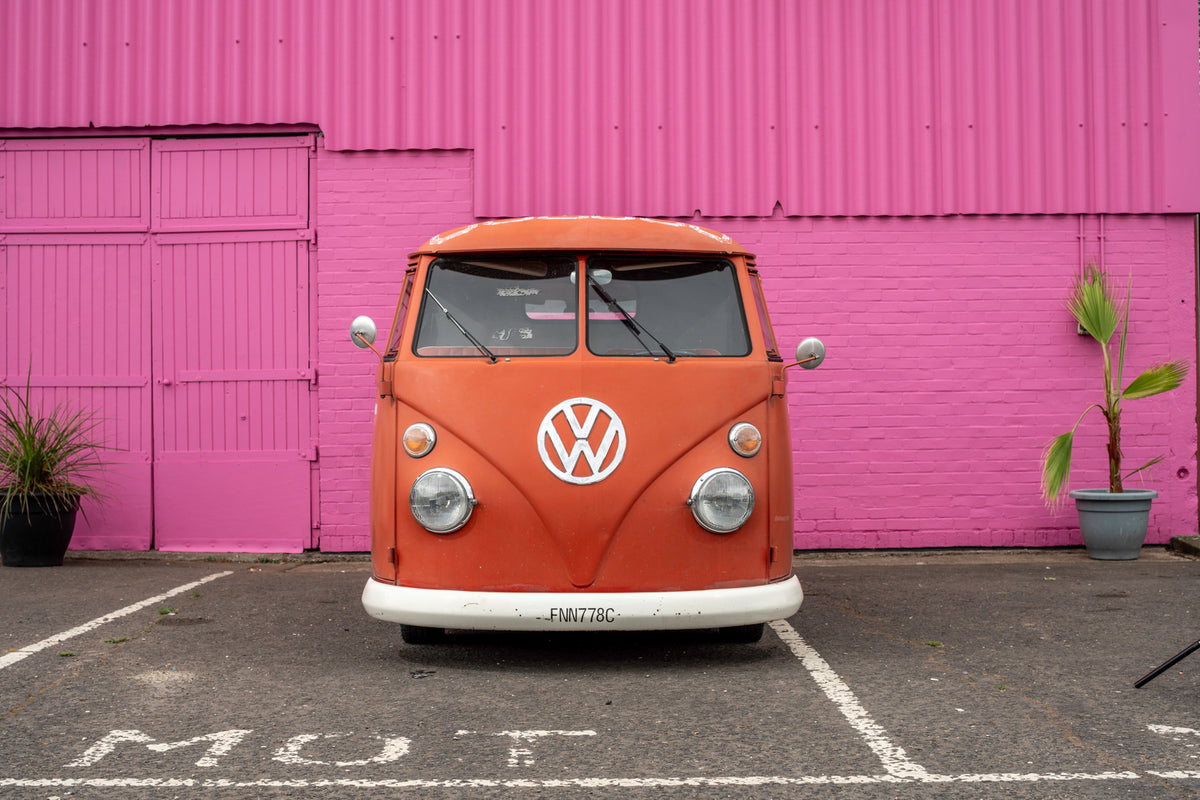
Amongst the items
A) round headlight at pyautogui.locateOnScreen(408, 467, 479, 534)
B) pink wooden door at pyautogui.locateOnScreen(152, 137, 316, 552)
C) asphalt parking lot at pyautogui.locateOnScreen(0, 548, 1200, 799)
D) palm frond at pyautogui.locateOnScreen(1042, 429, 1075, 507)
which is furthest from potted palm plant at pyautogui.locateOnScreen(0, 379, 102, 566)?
palm frond at pyautogui.locateOnScreen(1042, 429, 1075, 507)

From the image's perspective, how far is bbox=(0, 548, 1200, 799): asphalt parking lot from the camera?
142 inches

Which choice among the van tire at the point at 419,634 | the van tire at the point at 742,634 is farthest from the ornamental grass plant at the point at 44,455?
the van tire at the point at 742,634

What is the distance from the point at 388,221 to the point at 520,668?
492 centimetres

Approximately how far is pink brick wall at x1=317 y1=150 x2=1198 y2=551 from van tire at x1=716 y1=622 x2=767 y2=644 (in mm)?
3575

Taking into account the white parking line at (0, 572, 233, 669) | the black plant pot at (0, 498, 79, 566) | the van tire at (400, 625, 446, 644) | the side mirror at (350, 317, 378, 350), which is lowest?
the white parking line at (0, 572, 233, 669)

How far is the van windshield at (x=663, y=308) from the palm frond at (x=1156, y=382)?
4763 millimetres

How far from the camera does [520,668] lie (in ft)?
17.2

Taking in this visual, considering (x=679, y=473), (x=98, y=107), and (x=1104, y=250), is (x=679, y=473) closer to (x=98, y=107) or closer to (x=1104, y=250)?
(x=1104, y=250)

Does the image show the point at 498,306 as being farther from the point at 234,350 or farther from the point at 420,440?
the point at 234,350

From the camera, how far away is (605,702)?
4578 millimetres

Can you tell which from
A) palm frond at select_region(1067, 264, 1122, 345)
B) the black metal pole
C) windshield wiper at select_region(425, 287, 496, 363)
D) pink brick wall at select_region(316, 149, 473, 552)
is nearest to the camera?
the black metal pole

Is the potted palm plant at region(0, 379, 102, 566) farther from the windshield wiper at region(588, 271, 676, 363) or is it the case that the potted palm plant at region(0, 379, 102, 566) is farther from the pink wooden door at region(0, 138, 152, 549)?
the windshield wiper at region(588, 271, 676, 363)

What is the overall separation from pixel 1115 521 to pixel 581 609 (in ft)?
17.9

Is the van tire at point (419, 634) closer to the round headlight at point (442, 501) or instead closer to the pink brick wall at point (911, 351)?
the round headlight at point (442, 501)
